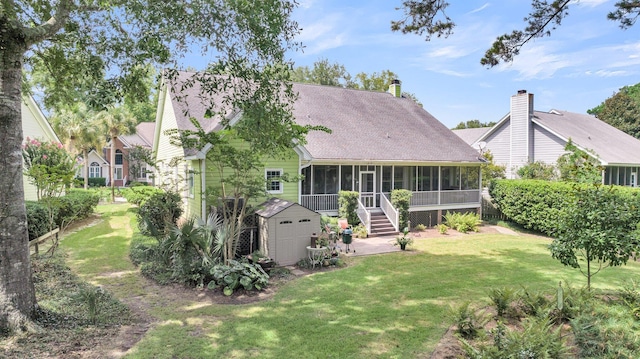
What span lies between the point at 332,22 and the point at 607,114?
5197 centimetres

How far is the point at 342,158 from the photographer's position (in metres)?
16.1

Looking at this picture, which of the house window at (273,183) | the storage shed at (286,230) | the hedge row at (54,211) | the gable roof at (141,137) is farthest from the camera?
the gable roof at (141,137)

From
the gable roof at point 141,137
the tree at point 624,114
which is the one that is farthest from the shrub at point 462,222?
the tree at point 624,114

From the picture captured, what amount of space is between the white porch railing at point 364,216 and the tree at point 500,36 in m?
9.27

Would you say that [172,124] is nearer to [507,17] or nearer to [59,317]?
[59,317]

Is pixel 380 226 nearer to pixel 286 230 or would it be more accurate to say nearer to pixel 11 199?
pixel 286 230

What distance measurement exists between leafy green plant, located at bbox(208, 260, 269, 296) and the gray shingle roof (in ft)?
71.8

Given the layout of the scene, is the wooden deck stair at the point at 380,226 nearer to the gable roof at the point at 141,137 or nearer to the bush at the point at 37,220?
the bush at the point at 37,220

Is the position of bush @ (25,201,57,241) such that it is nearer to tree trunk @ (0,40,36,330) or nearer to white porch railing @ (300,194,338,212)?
tree trunk @ (0,40,36,330)

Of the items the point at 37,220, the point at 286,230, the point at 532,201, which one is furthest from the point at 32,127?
the point at 532,201

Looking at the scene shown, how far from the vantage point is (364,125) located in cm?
1962

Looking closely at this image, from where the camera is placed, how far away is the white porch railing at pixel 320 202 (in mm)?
16047

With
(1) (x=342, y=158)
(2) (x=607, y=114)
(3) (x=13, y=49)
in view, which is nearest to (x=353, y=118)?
(1) (x=342, y=158)

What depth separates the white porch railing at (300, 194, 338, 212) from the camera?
16.0 metres
